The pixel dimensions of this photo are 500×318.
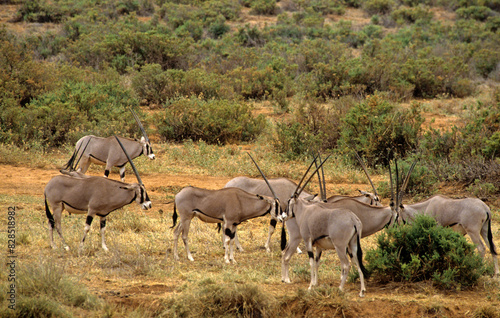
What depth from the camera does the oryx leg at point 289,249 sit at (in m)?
7.39

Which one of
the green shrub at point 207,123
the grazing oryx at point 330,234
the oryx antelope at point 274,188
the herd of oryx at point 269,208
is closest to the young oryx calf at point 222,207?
the herd of oryx at point 269,208

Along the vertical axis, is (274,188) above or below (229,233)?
above

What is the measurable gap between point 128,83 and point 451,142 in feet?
42.1

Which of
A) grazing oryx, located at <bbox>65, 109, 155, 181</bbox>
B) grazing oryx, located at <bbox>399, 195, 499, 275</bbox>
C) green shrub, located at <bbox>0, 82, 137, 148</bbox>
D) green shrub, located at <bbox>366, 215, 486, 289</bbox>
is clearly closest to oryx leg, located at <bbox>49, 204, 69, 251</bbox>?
grazing oryx, located at <bbox>65, 109, 155, 181</bbox>

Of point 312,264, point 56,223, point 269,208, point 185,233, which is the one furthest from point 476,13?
point 56,223

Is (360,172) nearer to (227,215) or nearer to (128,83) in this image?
(227,215)

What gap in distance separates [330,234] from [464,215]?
2.43 metres

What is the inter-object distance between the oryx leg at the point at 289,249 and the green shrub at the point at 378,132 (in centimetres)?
650

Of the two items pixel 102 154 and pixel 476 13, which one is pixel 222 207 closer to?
pixel 102 154

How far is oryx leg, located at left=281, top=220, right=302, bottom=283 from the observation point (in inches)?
291

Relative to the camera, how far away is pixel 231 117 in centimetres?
1669

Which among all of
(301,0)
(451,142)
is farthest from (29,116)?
(301,0)

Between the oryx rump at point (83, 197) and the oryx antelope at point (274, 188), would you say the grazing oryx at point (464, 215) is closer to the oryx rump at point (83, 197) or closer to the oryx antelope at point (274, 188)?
the oryx antelope at point (274, 188)

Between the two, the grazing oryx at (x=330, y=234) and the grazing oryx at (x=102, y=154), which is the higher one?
the grazing oryx at (x=330, y=234)
